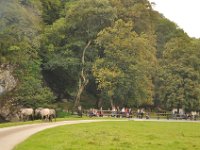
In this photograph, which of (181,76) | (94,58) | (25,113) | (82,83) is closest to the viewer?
(25,113)

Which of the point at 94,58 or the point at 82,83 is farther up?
the point at 94,58

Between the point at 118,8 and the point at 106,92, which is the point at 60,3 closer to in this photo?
the point at 118,8

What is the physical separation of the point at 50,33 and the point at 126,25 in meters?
12.9

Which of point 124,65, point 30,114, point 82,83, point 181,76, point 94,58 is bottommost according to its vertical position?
point 30,114

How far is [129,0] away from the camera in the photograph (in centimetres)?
7538

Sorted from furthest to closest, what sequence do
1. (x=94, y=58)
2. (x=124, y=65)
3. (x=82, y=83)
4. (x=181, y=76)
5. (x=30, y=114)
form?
(x=94, y=58), (x=82, y=83), (x=181, y=76), (x=124, y=65), (x=30, y=114)

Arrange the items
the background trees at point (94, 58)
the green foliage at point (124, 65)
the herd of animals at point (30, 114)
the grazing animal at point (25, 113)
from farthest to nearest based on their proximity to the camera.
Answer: the green foliage at point (124, 65) → the background trees at point (94, 58) → the grazing animal at point (25, 113) → the herd of animals at point (30, 114)

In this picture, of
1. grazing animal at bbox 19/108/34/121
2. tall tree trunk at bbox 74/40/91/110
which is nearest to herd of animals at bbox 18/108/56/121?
grazing animal at bbox 19/108/34/121

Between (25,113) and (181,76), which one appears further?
(181,76)

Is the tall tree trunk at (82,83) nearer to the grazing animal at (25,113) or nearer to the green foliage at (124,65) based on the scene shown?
the green foliage at (124,65)

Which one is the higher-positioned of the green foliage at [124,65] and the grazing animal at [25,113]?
the green foliage at [124,65]

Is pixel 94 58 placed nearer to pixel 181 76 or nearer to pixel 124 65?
pixel 124 65

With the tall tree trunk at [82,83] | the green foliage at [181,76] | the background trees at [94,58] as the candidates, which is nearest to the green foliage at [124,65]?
the background trees at [94,58]

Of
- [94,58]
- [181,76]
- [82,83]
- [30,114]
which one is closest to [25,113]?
[30,114]
